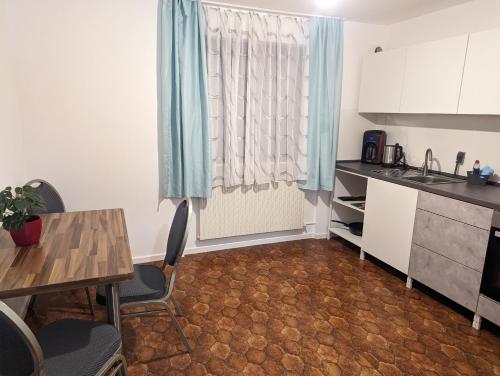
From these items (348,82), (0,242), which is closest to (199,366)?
(0,242)

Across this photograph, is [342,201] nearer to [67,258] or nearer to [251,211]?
[251,211]

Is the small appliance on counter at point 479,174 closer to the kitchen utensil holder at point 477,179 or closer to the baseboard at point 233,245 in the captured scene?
the kitchen utensil holder at point 477,179

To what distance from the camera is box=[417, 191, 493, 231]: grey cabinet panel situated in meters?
2.20

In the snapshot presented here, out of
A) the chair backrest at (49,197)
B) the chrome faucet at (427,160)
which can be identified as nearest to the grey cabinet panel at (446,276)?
the chrome faucet at (427,160)

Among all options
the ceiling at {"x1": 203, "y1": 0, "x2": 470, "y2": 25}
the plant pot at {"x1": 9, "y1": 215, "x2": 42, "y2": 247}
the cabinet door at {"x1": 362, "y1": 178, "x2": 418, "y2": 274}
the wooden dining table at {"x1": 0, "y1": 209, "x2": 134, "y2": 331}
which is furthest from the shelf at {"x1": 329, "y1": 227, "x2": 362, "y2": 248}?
the plant pot at {"x1": 9, "y1": 215, "x2": 42, "y2": 247}

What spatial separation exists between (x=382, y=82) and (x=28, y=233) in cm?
309

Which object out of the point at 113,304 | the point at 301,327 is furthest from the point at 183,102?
the point at 301,327

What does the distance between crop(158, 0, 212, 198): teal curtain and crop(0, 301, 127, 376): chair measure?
65.5 inches

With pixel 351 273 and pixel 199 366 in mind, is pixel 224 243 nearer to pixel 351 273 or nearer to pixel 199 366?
pixel 351 273

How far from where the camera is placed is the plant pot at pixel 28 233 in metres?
1.66

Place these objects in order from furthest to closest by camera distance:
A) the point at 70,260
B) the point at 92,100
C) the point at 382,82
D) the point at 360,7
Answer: the point at 382,82 < the point at 360,7 < the point at 92,100 < the point at 70,260

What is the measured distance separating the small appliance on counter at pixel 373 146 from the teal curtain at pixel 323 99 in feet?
1.15

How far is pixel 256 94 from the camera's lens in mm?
3193

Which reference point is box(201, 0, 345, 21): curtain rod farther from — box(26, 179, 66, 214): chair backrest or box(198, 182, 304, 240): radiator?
box(26, 179, 66, 214): chair backrest
